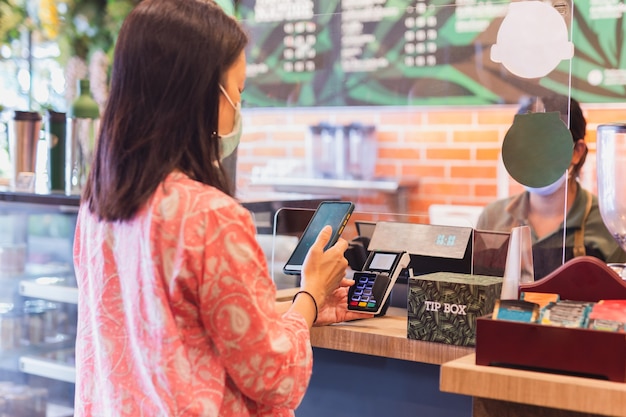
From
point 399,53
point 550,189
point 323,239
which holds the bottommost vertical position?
point 323,239

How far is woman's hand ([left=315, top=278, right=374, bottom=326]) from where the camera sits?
5.71ft

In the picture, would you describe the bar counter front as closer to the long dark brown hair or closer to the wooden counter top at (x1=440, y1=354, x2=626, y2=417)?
the wooden counter top at (x1=440, y1=354, x2=626, y2=417)

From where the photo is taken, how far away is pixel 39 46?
3891 mm

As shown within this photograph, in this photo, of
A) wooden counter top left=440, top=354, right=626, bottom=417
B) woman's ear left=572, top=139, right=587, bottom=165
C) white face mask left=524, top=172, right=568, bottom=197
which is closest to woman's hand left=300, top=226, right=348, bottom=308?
wooden counter top left=440, top=354, right=626, bottom=417

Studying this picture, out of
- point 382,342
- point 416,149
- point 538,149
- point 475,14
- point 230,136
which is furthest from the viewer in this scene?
point 416,149

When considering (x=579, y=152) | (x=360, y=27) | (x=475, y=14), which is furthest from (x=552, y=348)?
(x=360, y=27)

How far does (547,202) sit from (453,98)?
499 millimetres

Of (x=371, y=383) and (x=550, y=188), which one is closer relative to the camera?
(x=371, y=383)

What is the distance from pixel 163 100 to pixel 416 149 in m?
1.51

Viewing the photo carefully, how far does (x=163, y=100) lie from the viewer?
1.26 meters

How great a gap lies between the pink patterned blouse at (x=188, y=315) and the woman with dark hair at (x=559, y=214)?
105 centimetres

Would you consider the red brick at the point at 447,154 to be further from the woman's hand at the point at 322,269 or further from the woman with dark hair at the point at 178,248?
the woman with dark hair at the point at 178,248

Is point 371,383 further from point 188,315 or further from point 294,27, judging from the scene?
point 294,27

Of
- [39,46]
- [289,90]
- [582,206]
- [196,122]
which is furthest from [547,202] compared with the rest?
[39,46]
